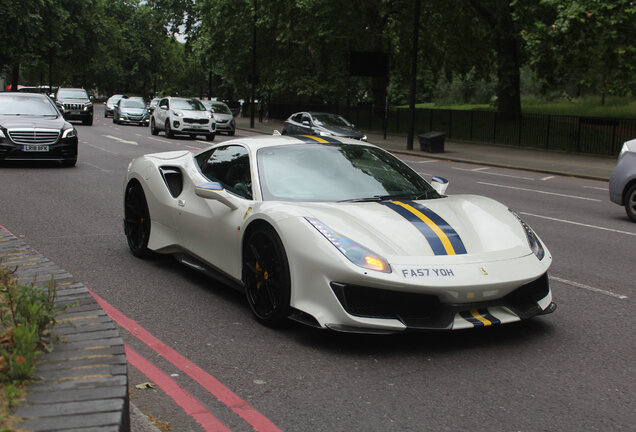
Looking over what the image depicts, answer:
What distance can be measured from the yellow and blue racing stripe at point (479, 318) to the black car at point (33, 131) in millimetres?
13621

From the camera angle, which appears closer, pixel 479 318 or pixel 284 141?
pixel 479 318

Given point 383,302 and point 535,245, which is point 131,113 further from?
point 383,302

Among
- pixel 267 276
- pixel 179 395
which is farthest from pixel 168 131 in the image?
pixel 179 395

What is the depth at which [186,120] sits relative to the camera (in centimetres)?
3066

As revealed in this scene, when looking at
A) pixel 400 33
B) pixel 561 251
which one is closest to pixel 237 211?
pixel 561 251

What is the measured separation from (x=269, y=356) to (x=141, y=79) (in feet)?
370

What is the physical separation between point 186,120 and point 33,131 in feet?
47.9

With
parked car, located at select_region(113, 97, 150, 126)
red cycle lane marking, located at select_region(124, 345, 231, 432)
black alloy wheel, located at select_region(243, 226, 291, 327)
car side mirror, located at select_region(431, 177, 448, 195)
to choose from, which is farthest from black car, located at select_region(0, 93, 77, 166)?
parked car, located at select_region(113, 97, 150, 126)

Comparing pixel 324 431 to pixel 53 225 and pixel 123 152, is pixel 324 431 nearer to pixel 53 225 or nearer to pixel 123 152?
pixel 53 225

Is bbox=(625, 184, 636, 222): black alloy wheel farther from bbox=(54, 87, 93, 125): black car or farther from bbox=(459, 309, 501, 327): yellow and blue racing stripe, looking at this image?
bbox=(54, 87, 93, 125): black car

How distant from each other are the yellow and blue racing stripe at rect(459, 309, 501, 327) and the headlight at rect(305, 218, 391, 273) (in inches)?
24.7

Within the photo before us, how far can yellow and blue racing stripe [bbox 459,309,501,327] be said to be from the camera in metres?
4.80

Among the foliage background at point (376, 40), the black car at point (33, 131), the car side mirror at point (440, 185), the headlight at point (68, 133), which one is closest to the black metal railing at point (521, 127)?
the foliage background at point (376, 40)

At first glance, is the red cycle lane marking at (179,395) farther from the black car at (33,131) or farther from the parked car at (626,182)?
the black car at (33,131)
